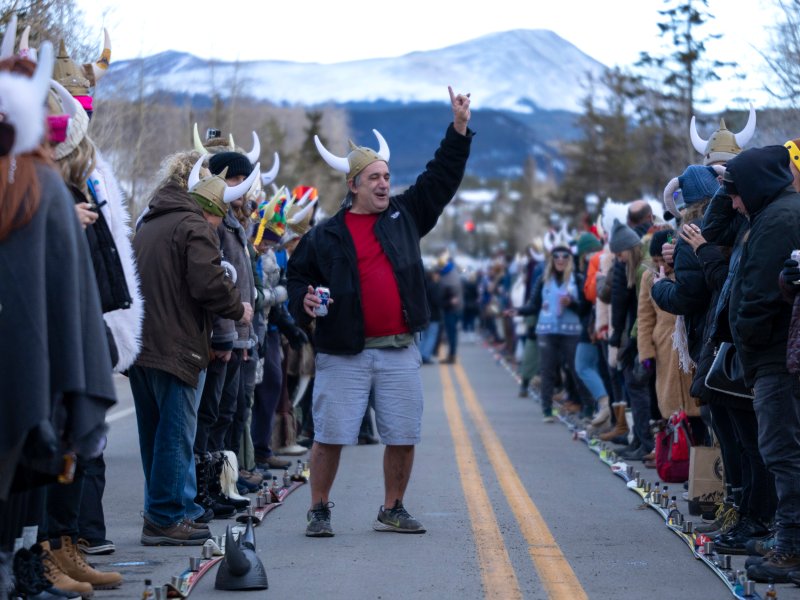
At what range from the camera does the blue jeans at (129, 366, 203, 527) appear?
30.1ft

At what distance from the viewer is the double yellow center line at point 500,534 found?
25.7ft

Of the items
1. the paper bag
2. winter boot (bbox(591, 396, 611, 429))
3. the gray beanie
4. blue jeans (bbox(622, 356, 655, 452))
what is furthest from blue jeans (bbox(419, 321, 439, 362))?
the paper bag

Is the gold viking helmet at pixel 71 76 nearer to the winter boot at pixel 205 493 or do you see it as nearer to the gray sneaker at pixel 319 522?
the winter boot at pixel 205 493

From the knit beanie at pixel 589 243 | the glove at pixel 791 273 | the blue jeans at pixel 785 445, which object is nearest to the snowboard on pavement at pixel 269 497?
the blue jeans at pixel 785 445

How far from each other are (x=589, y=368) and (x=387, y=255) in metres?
8.19

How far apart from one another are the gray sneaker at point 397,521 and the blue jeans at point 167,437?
1.29m

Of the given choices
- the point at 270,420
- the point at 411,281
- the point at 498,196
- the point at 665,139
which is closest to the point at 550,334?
the point at 270,420

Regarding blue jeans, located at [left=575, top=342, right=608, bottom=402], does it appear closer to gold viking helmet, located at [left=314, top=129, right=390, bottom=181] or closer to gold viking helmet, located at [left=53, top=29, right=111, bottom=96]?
gold viking helmet, located at [left=314, top=129, right=390, bottom=181]

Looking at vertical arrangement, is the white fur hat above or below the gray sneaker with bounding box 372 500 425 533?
above

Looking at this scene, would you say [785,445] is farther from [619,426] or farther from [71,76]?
[619,426]

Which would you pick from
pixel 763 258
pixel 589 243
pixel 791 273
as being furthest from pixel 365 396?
Answer: pixel 589 243

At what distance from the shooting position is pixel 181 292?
926 centimetres

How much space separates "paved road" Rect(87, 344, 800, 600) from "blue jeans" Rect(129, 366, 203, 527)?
32 centimetres

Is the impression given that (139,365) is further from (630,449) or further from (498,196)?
(498,196)
